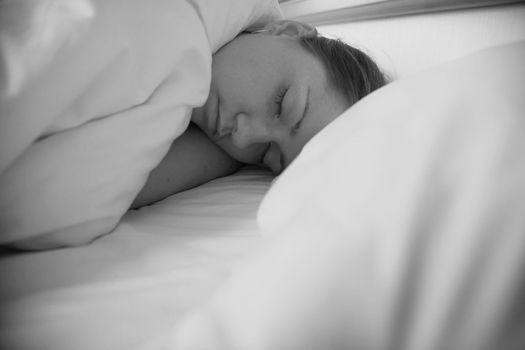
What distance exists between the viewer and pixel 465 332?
187mm

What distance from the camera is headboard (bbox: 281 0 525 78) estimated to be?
69cm

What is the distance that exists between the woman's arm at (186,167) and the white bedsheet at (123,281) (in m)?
0.11

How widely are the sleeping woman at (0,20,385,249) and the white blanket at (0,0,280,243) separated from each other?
0.15m

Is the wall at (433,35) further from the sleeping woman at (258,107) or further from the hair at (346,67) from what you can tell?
the sleeping woman at (258,107)

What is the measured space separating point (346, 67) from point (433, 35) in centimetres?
22

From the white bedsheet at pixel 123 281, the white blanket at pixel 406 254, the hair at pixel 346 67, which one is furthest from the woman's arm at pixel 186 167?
the white blanket at pixel 406 254

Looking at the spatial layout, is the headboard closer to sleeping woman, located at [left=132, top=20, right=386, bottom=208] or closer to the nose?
sleeping woman, located at [left=132, top=20, right=386, bottom=208]

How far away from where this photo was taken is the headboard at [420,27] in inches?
27.0

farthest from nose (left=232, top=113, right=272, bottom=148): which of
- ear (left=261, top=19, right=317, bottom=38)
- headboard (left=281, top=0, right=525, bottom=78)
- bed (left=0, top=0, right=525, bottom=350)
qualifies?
headboard (left=281, top=0, right=525, bottom=78)


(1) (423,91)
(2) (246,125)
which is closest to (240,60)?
(2) (246,125)

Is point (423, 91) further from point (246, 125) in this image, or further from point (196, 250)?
point (246, 125)

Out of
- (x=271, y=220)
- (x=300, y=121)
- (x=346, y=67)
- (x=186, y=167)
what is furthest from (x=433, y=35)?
(x=271, y=220)

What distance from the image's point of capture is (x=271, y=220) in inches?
11.6

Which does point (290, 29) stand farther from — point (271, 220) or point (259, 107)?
point (271, 220)
